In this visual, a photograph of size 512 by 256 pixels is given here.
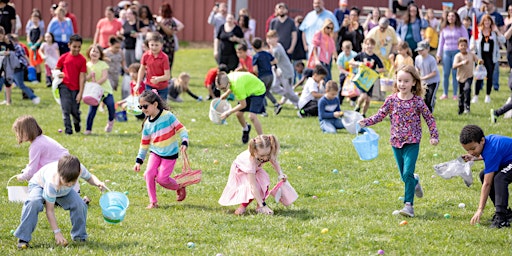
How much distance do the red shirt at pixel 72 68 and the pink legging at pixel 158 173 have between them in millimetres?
4950

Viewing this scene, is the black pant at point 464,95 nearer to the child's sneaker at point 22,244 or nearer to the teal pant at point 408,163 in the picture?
the teal pant at point 408,163

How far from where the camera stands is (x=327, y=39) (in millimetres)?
18047

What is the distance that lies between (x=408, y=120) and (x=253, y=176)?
165cm

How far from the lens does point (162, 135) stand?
8914 mm

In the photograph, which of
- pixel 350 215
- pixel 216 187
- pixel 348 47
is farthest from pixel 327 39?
pixel 350 215

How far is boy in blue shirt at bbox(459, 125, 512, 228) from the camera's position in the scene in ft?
25.9

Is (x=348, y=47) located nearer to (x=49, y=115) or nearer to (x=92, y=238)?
(x=49, y=115)

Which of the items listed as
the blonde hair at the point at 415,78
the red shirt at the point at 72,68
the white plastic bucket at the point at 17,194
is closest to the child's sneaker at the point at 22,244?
the white plastic bucket at the point at 17,194

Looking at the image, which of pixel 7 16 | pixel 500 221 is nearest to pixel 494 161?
pixel 500 221

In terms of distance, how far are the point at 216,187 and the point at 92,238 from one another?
8.83 feet

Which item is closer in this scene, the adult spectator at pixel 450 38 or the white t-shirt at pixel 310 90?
the white t-shirt at pixel 310 90

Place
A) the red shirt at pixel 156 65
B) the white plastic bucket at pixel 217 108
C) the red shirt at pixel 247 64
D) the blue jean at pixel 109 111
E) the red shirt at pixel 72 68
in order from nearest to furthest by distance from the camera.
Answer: the white plastic bucket at pixel 217 108 < the red shirt at pixel 156 65 < the red shirt at pixel 72 68 < the blue jean at pixel 109 111 < the red shirt at pixel 247 64

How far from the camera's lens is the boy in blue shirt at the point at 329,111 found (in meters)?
14.5

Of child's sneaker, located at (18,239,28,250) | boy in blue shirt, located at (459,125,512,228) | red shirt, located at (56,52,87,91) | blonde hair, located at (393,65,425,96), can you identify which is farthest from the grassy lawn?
blonde hair, located at (393,65,425,96)
